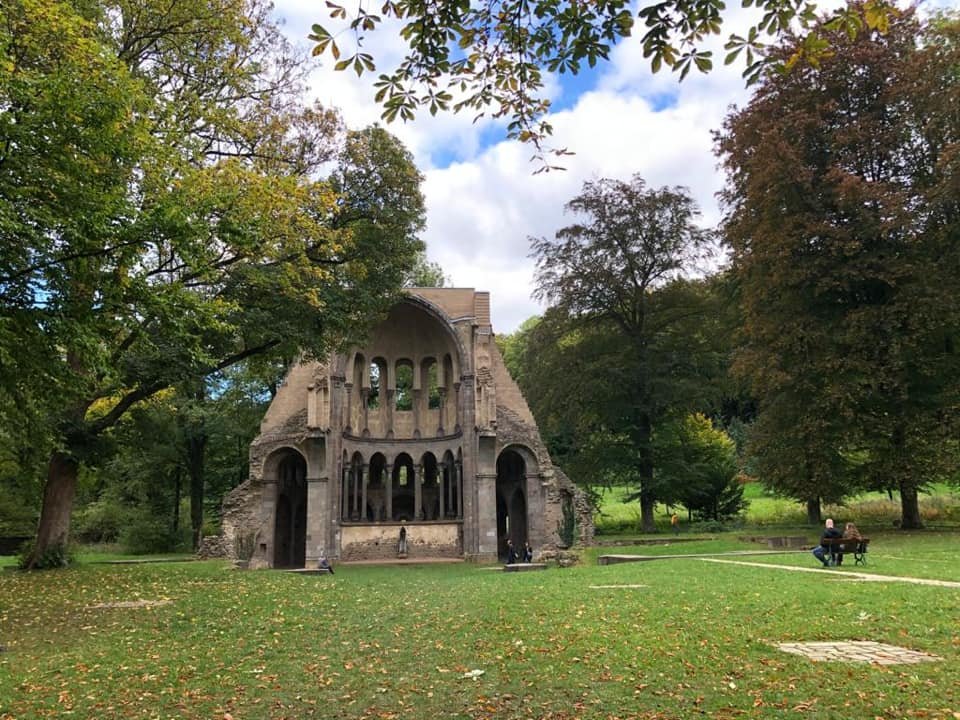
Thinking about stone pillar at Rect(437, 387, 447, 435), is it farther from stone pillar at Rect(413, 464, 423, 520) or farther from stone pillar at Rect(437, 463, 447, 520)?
stone pillar at Rect(413, 464, 423, 520)

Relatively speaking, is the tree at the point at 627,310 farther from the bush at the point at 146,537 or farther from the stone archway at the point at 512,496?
the bush at the point at 146,537

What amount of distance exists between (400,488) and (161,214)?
2626cm

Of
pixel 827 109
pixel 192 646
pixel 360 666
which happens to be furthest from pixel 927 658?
pixel 827 109

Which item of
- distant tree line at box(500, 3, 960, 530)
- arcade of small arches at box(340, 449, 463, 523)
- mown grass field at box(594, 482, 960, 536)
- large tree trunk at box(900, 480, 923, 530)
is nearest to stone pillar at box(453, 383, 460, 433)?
arcade of small arches at box(340, 449, 463, 523)

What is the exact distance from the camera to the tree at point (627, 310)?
34188 mm

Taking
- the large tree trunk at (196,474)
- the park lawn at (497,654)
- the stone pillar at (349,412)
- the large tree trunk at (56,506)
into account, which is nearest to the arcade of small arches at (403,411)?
the stone pillar at (349,412)

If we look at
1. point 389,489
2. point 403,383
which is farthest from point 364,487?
point 403,383

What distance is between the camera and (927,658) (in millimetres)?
6094

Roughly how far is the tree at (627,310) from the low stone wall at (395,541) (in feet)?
28.2

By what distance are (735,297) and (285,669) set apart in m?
27.3

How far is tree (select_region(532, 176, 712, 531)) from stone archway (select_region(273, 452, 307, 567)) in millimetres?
12747

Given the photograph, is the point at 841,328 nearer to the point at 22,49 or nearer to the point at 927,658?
the point at 927,658

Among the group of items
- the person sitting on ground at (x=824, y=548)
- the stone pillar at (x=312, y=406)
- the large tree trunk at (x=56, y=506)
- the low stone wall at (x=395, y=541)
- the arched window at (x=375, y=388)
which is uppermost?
the arched window at (x=375, y=388)

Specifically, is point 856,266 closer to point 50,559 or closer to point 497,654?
point 497,654
